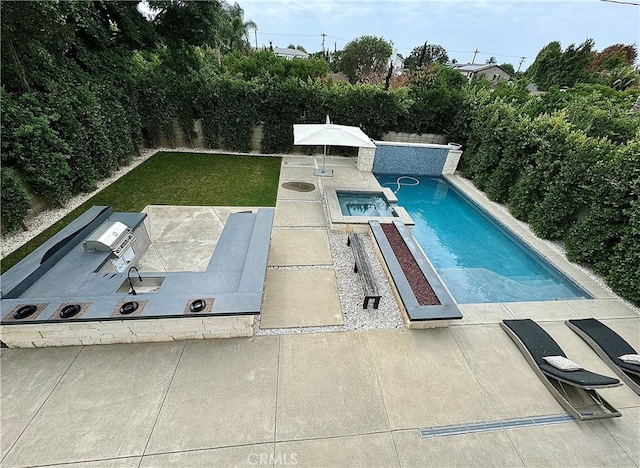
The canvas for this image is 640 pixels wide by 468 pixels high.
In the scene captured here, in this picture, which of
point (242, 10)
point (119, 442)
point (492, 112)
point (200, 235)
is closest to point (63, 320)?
point (119, 442)

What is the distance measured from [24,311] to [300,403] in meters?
4.04

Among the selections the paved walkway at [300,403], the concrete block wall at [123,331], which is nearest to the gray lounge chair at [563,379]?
the paved walkway at [300,403]

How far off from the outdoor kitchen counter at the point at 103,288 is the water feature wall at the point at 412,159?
893 centimetres

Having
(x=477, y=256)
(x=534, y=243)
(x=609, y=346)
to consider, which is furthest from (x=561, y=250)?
(x=609, y=346)

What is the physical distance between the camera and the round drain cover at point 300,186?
32.4 ft

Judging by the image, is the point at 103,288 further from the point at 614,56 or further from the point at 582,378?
the point at 614,56

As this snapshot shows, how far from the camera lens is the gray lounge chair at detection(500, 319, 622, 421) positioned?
11.8ft

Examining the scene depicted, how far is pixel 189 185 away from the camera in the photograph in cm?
944

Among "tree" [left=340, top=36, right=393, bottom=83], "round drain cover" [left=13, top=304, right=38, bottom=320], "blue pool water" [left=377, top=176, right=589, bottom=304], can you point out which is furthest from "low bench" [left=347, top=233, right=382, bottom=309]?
"tree" [left=340, top=36, right=393, bottom=83]

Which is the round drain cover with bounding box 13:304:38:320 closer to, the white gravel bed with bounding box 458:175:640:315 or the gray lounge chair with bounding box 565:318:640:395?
the gray lounge chair with bounding box 565:318:640:395

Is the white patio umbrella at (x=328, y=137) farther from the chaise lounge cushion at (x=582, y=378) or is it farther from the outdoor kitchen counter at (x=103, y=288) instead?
the chaise lounge cushion at (x=582, y=378)

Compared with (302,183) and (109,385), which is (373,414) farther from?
(302,183)

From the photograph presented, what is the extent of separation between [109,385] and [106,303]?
1.11m

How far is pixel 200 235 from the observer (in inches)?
270
